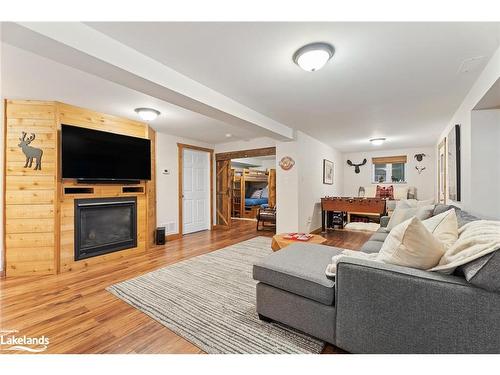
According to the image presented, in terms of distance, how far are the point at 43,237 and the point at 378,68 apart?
14.0ft

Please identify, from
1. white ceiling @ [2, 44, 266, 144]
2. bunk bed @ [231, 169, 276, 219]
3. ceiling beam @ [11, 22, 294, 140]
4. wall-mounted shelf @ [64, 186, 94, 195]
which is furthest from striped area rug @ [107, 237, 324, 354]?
bunk bed @ [231, 169, 276, 219]

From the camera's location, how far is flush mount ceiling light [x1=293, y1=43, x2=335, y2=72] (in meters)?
1.71

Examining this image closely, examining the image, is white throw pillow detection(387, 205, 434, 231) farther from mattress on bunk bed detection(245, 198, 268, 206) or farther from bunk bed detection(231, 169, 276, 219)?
mattress on bunk bed detection(245, 198, 268, 206)

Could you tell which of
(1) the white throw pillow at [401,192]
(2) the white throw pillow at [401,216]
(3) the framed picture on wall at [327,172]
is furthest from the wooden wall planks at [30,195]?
(1) the white throw pillow at [401,192]

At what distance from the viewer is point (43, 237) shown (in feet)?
9.13

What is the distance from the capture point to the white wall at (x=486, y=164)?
8.00 ft

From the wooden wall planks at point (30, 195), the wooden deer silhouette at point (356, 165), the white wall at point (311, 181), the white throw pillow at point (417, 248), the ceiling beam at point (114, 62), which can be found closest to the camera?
the white throw pillow at point (417, 248)

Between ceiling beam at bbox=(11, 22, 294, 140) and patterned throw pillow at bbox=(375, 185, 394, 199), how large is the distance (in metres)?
6.09

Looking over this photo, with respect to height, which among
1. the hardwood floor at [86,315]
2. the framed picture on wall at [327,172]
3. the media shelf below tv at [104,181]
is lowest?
the hardwood floor at [86,315]

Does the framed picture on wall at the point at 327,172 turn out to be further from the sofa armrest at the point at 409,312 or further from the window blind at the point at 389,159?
the sofa armrest at the point at 409,312

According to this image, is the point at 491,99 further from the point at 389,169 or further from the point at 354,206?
the point at 389,169

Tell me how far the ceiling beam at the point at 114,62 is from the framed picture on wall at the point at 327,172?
161 inches
